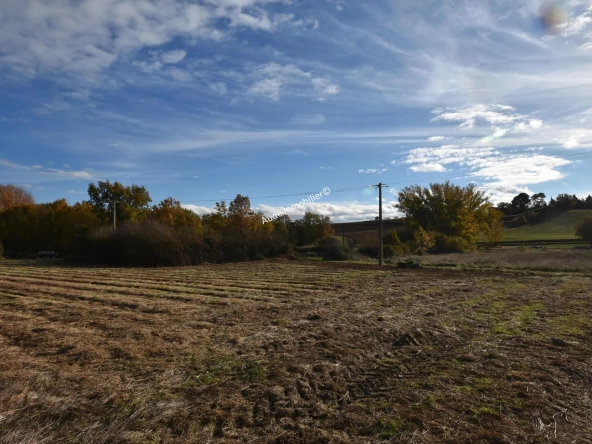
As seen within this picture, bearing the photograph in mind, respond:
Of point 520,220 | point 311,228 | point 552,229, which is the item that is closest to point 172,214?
point 311,228

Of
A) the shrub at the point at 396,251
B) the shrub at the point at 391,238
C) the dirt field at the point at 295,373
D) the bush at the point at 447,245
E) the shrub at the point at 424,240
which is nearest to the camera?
the dirt field at the point at 295,373

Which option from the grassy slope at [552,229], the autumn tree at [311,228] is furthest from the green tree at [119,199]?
the grassy slope at [552,229]

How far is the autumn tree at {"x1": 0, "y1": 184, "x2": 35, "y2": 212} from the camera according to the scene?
2726 inches

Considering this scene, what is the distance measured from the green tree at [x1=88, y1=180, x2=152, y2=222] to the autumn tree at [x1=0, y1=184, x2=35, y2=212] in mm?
27439

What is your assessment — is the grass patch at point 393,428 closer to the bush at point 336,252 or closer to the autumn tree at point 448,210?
the bush at point 336,252

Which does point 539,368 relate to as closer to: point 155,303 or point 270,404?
point 270,404

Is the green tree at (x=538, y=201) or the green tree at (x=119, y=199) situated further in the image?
the green tree at (x=538, y=201)

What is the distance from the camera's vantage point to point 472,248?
185 feet

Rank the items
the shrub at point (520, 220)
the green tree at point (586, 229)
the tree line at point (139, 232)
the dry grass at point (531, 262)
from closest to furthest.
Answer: the dry grass at point (531, 262), the tree line at point (139, 232), the green tree at point (586, 229), the shrub at point (520, 220)

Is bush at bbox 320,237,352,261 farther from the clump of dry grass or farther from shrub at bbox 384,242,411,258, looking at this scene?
the clump of dry grass

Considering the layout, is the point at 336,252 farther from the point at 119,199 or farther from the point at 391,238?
the point at 119,199

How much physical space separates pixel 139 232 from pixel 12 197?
151 ft

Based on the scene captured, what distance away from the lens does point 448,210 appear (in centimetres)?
5919

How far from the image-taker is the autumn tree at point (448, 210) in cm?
5816
